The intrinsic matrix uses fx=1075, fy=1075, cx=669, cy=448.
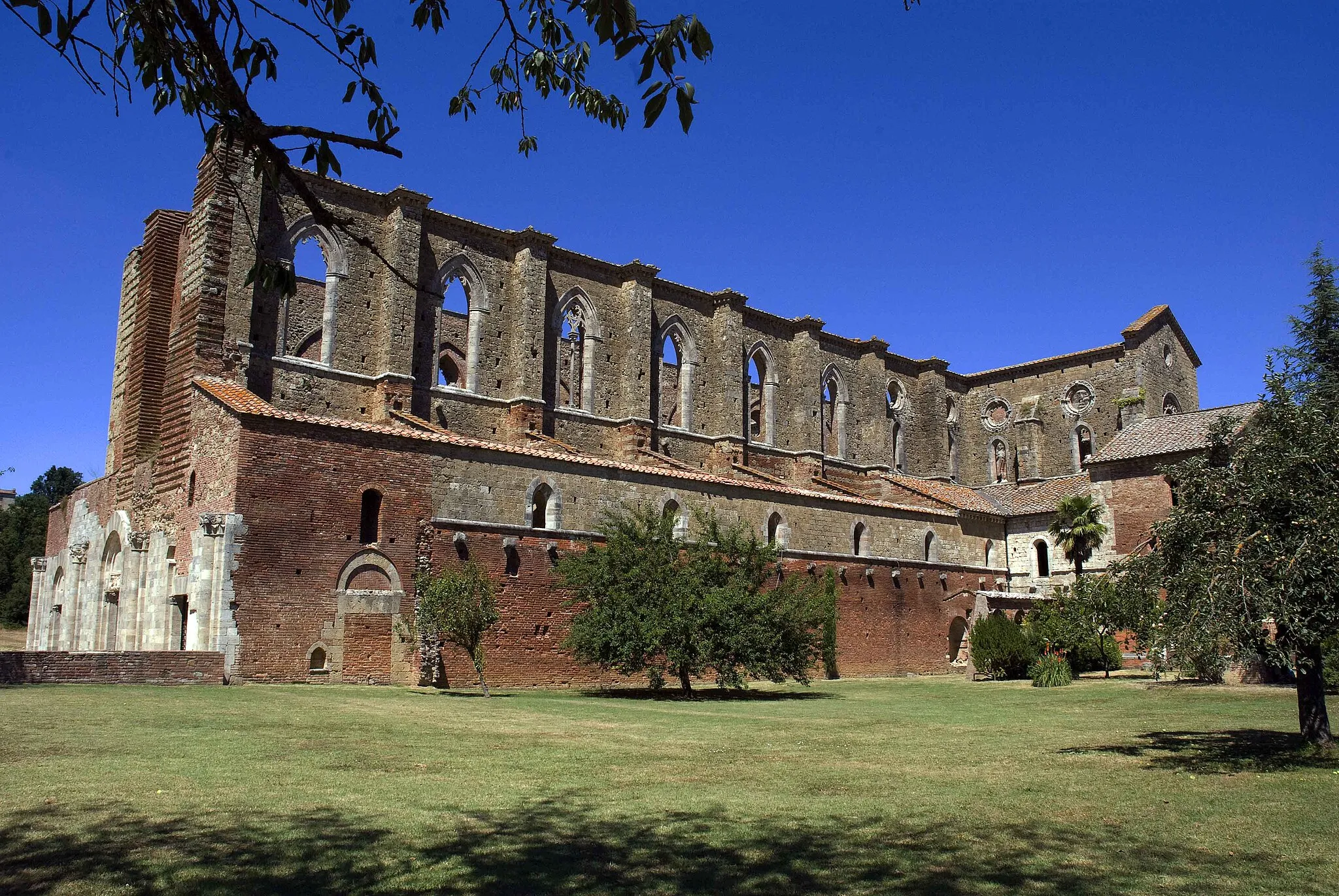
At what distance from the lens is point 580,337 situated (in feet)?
115

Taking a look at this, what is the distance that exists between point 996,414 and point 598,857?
1785 inches

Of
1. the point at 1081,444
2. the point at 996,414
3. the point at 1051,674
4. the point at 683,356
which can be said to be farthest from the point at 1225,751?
the point at 996,414

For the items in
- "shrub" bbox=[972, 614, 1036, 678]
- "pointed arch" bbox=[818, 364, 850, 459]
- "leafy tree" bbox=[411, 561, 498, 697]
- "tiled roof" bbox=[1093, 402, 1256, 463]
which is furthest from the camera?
"pointed arch" bbox=[818, 364, 850, 459]

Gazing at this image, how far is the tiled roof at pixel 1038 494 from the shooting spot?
38312 millimetres

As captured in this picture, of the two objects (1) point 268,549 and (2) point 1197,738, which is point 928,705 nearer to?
(2) point 1197,738

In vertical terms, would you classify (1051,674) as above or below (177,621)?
below

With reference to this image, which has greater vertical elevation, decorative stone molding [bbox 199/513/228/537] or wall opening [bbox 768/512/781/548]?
wall opening [bbox 768/512/781/548]

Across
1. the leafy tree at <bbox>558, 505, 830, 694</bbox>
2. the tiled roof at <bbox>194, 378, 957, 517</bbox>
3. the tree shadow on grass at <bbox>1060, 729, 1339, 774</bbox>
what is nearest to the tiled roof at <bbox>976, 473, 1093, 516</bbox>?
the tiled roof at <bbox>194, 378, 957, 517</bbox>

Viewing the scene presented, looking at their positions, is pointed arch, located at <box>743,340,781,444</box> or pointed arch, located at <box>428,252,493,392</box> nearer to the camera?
pointed arch, located at <box>428,252,493,392</box>

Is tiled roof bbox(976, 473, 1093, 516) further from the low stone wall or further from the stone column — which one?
the stone column

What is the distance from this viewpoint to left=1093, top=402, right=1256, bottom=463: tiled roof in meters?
32.9

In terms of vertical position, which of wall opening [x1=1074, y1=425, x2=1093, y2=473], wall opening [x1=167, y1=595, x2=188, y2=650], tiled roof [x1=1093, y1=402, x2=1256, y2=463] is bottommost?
wall opening [x1=167, y1=595, x2=188, y2=650]

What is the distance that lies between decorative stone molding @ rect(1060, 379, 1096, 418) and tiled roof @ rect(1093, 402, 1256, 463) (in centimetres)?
824

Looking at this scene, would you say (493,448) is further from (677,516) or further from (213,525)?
(213,525)
